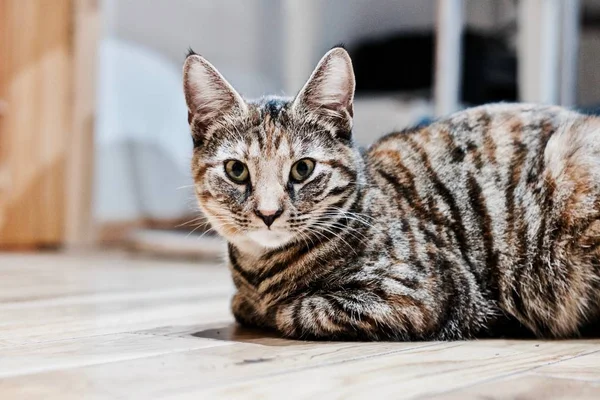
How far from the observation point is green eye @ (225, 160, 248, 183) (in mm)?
1577

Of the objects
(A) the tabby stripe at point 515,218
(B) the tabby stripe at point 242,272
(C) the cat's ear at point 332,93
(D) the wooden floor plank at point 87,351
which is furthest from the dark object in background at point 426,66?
(D) the wooden floor plank at point 87,351

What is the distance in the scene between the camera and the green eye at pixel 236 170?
62.1 inches

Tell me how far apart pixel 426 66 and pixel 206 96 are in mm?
2470

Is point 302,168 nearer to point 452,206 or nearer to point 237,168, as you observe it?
point 237,168

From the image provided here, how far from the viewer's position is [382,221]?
165 cm

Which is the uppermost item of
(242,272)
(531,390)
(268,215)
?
(268,215)

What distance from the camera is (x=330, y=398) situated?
107 cm

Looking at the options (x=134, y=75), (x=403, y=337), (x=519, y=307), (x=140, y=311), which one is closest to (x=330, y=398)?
(x=403, y=337)

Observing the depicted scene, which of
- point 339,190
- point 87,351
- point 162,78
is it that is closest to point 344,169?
point 339,190

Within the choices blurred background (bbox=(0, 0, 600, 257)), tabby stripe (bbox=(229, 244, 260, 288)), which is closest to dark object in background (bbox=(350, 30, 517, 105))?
blurred background (bbox=(0, 0, 600, 257))

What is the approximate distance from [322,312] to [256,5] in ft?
11.3

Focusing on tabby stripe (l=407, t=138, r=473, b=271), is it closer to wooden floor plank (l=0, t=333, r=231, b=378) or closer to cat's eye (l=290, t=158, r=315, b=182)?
cat's eye (l=290, t=158, r=315, b=182)

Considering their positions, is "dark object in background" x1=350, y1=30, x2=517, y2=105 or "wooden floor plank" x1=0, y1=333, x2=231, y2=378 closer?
"wooden floor plank" x1=0, y1=333, x2=231, y2=378

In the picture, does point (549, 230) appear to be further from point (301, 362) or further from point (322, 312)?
point (301, 362)
